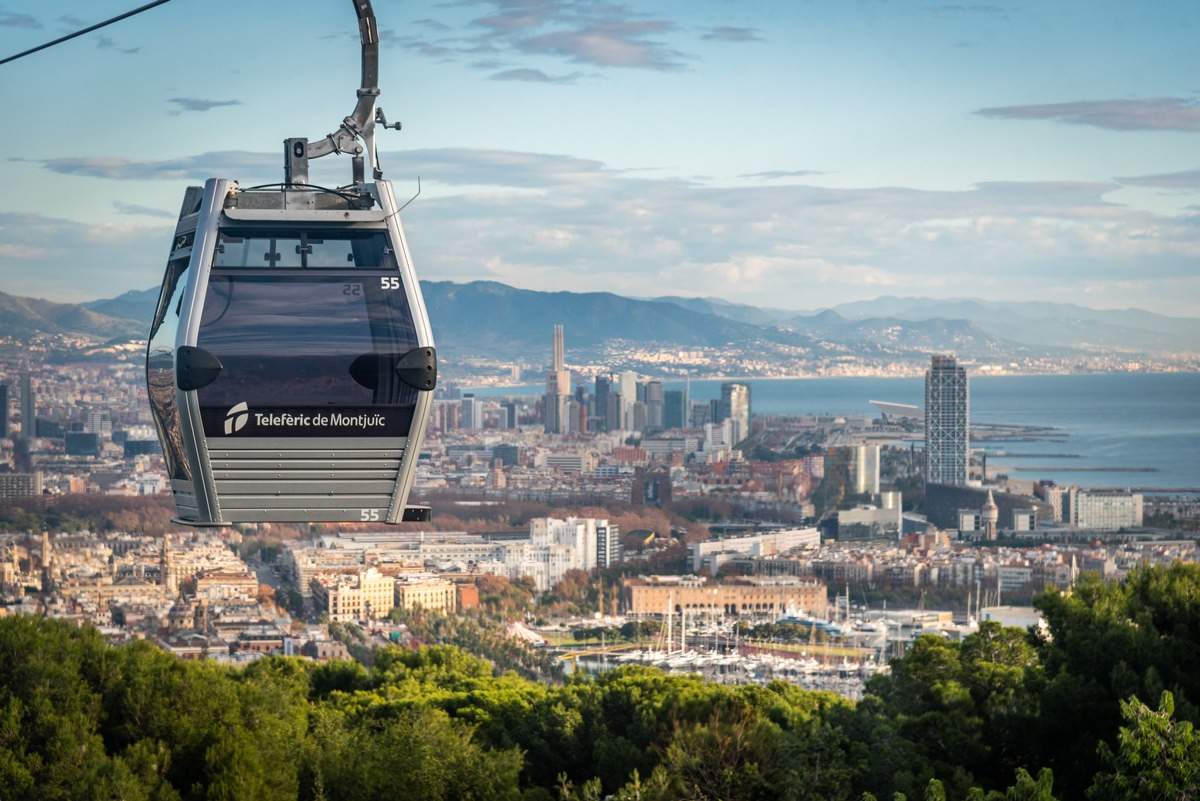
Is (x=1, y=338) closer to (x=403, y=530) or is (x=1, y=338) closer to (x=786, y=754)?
(x=403, y=530)

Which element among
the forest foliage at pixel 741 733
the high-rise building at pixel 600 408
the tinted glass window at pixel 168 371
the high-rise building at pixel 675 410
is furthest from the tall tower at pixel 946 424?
the tinted glass window at pixel 168 371

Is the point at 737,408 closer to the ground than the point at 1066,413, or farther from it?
farther from it

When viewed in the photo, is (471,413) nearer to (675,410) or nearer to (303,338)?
(675,410)

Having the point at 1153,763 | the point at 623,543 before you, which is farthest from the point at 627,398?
the point at 1153,763

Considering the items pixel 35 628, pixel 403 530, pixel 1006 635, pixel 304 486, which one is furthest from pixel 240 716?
pixel 403 530

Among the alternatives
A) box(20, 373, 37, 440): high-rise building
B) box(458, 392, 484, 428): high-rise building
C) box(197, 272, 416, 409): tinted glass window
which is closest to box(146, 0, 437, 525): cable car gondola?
box(197, 272, 416, 409): tinted glass window

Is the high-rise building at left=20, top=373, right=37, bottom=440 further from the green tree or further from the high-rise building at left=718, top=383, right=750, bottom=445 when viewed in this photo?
the green tree

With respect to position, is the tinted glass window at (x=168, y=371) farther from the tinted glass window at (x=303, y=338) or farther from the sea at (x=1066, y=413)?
the sea at (x=1066, y=413)
